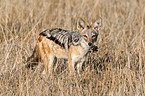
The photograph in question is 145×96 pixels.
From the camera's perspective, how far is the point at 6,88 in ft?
12.7

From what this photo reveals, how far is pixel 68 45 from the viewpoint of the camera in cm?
437

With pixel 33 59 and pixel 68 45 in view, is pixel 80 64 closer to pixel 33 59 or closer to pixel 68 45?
pixel 68 45

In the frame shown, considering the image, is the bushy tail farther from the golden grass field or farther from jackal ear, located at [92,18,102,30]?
jackal ear, located at [92,18,102,30]

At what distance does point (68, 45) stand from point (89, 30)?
488 millimetres

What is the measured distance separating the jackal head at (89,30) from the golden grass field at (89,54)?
0.55 metres

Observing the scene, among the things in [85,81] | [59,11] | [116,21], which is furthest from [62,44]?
[59,11]

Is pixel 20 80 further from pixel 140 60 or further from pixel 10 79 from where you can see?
pixel 140 60

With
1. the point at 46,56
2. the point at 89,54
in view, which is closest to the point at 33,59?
the point at 46,56

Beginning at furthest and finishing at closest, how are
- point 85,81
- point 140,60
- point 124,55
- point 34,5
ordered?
point 34,5
point 124,55
point 140,60
point 85,81

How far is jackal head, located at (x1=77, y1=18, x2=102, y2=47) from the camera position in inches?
160

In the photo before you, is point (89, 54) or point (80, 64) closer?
point (80, 64)

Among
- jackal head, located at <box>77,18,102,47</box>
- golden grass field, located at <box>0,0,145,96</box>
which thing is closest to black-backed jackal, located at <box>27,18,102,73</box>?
jackal head, located at <box>77,18,102,47</box>

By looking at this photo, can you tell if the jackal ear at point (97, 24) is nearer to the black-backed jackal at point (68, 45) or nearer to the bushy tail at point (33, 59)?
Result: the black-backed jackal at point (68, 45)

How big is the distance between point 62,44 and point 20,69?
84 cm
